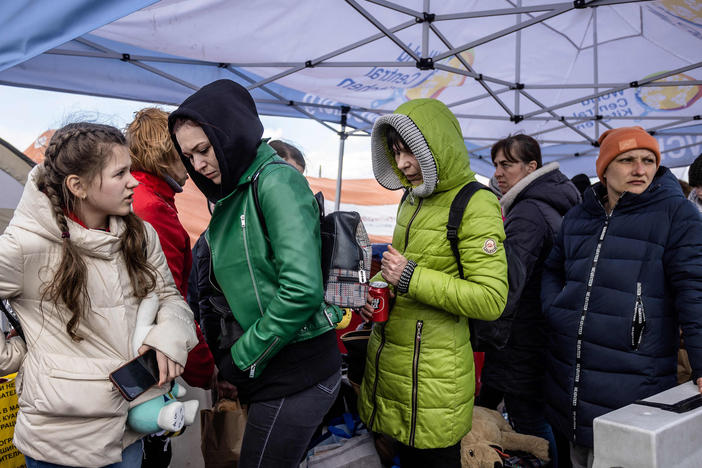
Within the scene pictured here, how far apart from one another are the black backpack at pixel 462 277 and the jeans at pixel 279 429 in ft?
2.36

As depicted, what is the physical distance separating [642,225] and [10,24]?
7.36ft

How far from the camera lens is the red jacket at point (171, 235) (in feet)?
6.17

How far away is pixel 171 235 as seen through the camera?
77.1 inches

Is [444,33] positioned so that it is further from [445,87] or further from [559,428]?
[559,428]

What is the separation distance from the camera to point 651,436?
0.85 meters

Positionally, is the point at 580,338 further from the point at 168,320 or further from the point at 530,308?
the point at 168,320

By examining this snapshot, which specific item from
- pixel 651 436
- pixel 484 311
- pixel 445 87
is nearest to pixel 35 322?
pixel 484 311

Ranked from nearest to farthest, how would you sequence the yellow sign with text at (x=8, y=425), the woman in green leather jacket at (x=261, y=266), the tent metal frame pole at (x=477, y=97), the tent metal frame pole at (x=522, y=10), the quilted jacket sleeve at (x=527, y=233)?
the woman in green leather jacket at (x=261, y=266) → the yellow sign with text at (x=8, y=425) → the quilted jacket sleeve at (x=527, y=233) → the tent metal frame pole at (x=522, y=10) → the tent metal frame pole at (x=477, y=97)

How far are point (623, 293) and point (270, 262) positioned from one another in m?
1.36

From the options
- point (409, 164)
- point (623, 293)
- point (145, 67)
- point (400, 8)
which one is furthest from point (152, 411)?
point (145, 67)

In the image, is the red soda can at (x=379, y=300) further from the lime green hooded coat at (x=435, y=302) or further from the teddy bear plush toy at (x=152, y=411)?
the teddy bear plush toy at (x=152, y=411)

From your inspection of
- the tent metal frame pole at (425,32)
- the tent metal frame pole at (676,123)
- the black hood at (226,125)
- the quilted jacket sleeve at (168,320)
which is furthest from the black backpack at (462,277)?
the tent metal frame pole at (676,123)

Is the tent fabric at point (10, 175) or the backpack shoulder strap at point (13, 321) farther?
the tent fabric at point (10, 175)

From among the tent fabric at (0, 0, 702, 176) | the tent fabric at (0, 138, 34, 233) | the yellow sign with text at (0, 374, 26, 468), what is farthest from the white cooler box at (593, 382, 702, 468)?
the tent fabric at (0, 0, 702, 176)
